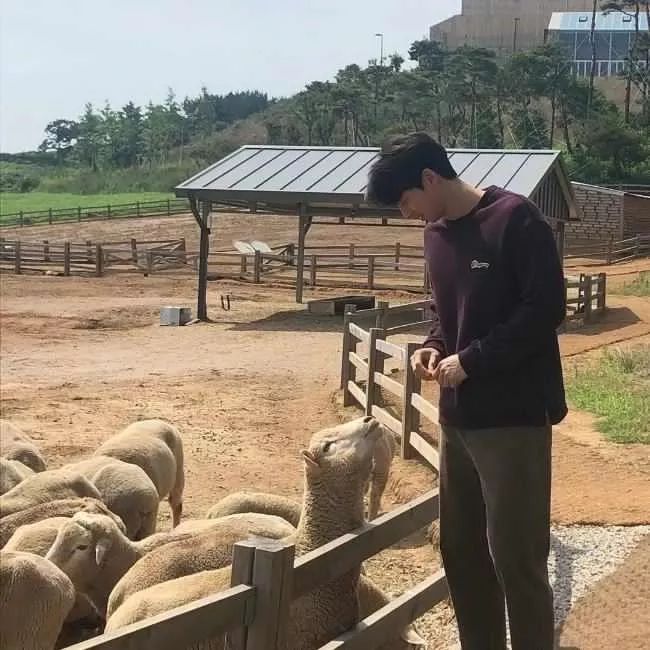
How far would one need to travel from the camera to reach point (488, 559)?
338 centimetres

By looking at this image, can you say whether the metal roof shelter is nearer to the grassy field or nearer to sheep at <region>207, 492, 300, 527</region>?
sheep at <region>207, 492, 300, 527</region>

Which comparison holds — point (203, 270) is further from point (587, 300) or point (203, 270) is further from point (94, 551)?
point (94, 551)

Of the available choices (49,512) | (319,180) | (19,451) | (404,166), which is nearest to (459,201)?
(404,166)

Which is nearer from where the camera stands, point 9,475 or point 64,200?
point 9,475

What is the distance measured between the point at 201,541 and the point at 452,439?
187cm

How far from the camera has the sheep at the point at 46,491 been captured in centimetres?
621

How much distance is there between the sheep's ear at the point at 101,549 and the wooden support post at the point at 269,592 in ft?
6.63

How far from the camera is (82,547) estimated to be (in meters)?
5.13

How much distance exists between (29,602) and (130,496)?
218cm

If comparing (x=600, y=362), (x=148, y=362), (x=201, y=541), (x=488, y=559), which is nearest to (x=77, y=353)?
(x=148, y=362)

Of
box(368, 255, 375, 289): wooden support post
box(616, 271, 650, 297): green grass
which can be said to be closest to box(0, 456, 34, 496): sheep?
box(368, 255, 375, 289): wooden support post

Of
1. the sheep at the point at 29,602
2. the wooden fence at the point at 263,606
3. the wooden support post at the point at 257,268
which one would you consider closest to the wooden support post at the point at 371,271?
the wooden support post at the point at 257,268

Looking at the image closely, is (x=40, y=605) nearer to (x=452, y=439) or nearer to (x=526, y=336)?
(x=452, y=439)

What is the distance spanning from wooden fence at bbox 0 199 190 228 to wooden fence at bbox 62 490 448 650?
53.8 meters
